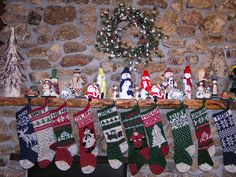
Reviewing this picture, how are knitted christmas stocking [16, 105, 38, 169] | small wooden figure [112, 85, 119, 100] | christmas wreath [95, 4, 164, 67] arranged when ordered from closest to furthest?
knitted christmas stocking [16, 105, 38, 169] < small wooden figure [112, 85, 119, 100] < christmas wreath [95, 4, 164, 67]

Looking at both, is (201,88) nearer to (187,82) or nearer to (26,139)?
(187,82)

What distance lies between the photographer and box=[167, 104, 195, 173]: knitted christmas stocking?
105 inches

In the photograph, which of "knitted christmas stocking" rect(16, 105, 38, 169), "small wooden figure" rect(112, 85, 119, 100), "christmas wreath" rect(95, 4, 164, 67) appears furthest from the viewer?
"christmas wreath" rect(95, 4, 164, 67)

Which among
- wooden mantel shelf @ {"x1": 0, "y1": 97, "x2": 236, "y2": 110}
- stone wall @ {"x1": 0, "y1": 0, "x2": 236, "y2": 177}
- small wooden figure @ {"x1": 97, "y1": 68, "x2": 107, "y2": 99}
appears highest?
stone wall @ {"x1": 0, "y1": 0, "x2": 236, "y2": 177}

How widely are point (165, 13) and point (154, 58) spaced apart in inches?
20.0

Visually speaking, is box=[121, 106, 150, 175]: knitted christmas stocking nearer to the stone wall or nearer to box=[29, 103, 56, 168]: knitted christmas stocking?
the stone wall

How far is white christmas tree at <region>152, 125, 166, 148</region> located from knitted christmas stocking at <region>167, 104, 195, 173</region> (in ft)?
0.42

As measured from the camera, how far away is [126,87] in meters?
2.71

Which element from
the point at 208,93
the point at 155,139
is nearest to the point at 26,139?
the point at 155,139

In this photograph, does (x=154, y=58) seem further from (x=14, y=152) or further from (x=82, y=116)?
(x=14, y=152)

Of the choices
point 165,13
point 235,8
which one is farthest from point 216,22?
point 165,13

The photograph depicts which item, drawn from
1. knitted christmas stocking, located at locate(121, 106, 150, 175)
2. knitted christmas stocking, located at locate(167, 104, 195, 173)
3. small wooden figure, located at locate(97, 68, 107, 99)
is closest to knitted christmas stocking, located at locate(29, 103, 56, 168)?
small wooden figure, located at locate(97, 68, 107, 99)

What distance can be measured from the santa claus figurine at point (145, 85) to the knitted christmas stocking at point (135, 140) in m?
0.16

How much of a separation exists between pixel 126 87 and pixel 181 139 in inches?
28.3
